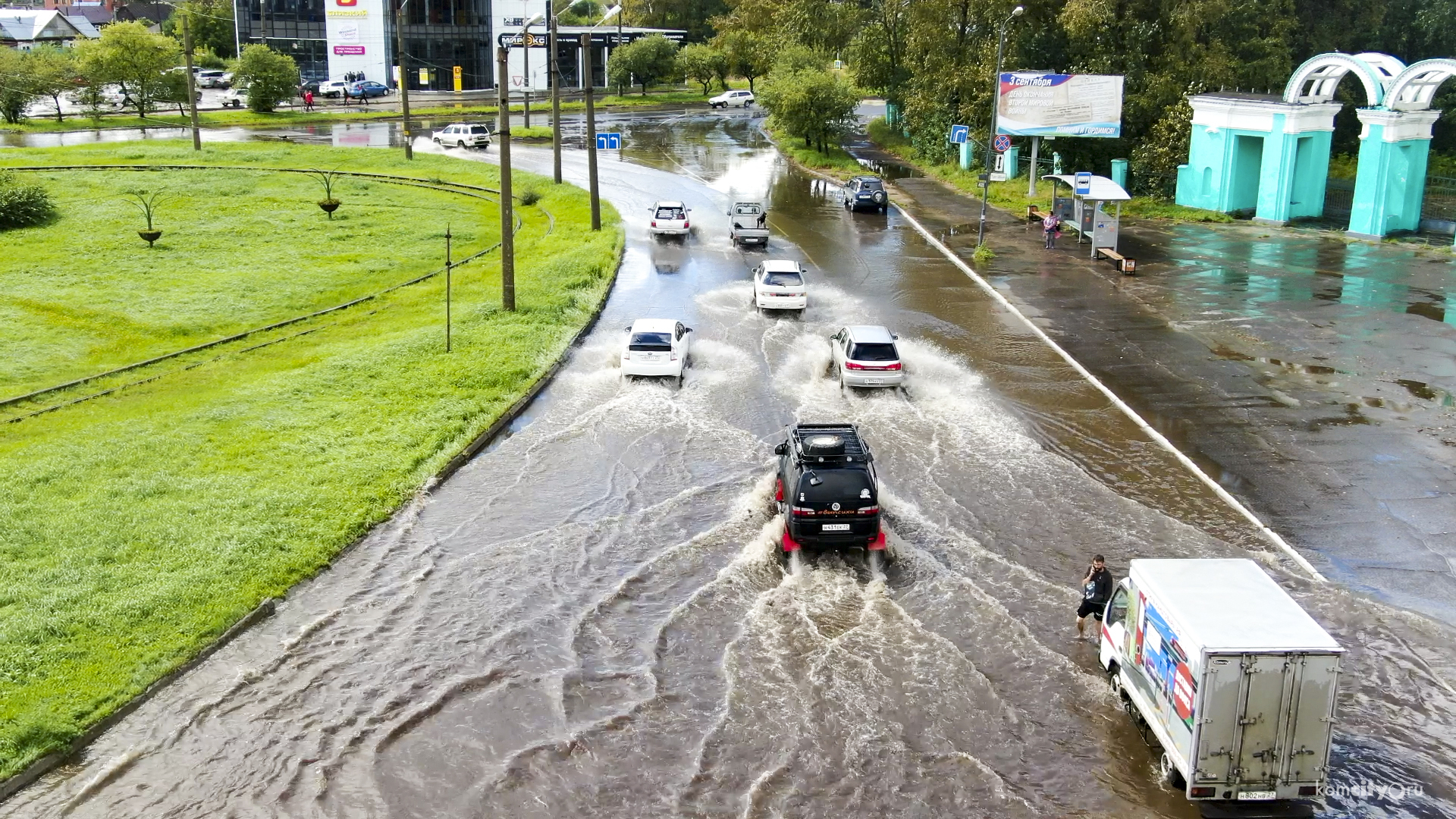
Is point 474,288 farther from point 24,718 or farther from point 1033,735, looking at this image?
point 1033,735

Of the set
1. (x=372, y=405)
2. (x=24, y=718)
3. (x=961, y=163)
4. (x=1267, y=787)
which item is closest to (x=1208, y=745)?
(x=1267, y=787)

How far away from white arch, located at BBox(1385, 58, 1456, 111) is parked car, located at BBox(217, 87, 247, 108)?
2963 inches

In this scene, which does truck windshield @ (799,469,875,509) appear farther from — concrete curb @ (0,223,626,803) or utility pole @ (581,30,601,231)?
utility pole @ (581,30,601,231)

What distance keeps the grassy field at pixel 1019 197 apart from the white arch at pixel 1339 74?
5.27 meters

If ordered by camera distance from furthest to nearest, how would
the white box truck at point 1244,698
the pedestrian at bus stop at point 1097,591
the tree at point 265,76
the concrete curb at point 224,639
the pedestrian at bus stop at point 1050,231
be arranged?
the tree at point 265,76 → the pedestrian at bus stop at point 1050,231 → the pedestrian at bus stop at point 1097,591 → the concrete curb at point 224,639 → the white box truck at point 1244,698

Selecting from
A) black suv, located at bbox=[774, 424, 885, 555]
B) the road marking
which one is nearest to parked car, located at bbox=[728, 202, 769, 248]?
the road marking

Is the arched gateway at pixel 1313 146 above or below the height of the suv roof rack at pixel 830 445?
above

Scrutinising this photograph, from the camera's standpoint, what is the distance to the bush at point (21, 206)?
44.3 meters

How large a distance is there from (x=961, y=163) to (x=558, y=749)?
50.3 metres

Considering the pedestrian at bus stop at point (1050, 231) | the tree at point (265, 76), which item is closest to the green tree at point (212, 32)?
the tree at point (265, 76)

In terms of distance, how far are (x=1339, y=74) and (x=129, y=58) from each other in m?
68.8

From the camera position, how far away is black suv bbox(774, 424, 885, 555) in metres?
18.4

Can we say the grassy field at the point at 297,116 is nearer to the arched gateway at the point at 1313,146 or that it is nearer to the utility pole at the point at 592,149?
the utility pole at the point at 592,149

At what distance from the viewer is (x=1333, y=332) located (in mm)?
30844
